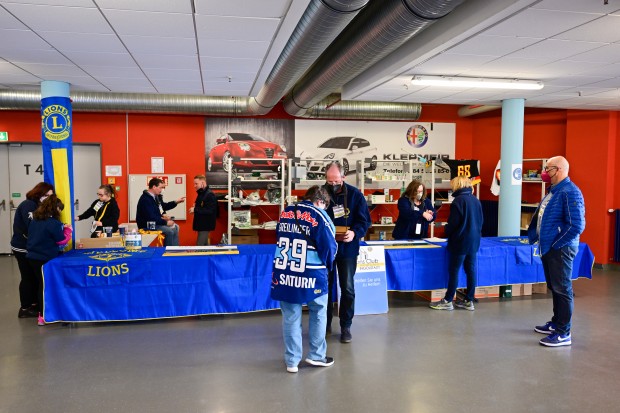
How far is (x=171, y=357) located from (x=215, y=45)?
9.11ft

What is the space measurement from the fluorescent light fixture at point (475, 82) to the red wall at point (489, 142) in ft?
9.57

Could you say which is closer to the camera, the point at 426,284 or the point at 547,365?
the point at 547,365

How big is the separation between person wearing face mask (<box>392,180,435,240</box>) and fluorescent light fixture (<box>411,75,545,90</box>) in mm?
1239

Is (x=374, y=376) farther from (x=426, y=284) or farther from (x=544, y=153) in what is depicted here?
(x=544, y=153)

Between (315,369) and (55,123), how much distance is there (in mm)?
4010

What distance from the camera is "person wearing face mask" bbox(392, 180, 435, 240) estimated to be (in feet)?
19.2

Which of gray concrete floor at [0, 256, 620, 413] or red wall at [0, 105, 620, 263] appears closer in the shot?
gray concrete floor at [0, 256, 620, 413]

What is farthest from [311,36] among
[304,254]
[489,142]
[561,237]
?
[489,142]

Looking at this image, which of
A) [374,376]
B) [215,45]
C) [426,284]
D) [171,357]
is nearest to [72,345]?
[171,357]

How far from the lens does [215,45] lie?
14.0ft

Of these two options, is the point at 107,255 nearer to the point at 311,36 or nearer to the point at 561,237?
the point at 311,36

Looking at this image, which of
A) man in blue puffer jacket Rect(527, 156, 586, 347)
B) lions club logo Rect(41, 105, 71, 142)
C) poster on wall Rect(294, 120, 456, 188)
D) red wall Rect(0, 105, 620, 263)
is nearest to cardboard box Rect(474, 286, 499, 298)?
man in blue puffer jacket Rect(527, 156, 586, 347)

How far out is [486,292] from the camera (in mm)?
5875

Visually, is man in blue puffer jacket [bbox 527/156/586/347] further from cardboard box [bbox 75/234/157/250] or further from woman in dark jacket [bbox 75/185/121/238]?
woman in dark jacket [bbox 75/185/121/238]
